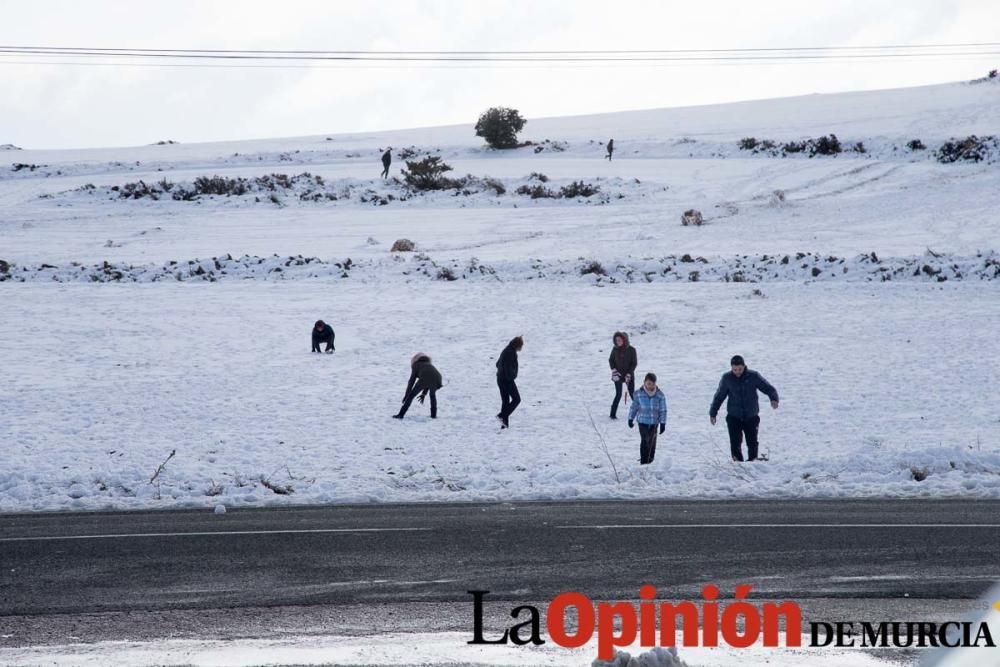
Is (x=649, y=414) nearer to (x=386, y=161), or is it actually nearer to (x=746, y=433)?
(x=746, y=433)

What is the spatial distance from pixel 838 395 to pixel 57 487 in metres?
14.2

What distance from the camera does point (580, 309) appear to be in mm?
30359

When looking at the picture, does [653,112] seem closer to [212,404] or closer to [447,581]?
[212,404]

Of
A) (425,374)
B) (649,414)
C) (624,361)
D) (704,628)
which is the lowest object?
(704,628)

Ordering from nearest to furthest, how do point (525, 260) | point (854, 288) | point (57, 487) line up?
point (57, 487), point (854, 288), point (525, 260)

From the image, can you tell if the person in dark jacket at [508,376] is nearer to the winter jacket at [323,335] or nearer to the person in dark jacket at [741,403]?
the person in dark jacket at [741,403]

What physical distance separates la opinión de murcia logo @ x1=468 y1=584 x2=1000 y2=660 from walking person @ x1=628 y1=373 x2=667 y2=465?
7.70 meters

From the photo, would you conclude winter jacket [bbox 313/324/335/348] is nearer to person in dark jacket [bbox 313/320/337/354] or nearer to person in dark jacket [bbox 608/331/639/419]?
person in dark jacket [bbox 313/320/337/354]

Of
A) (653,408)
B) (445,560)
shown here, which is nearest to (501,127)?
(653,408)

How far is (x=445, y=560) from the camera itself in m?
10.2

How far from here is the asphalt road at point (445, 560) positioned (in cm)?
865

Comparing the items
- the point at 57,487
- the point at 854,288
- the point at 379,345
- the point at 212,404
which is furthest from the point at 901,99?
the point at 57,487

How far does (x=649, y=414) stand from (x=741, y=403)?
133 cm

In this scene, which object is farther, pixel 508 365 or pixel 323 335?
pixel 323 335
